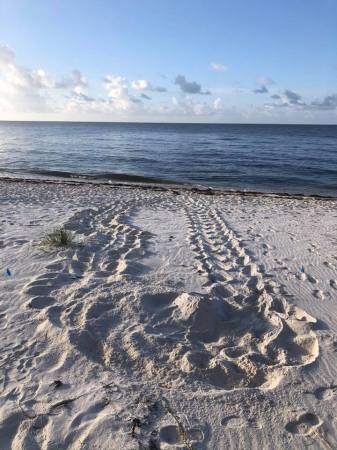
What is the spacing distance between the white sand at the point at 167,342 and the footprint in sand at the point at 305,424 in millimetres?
11

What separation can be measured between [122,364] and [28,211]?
6630mm

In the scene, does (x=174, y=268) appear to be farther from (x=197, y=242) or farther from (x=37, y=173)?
(x=37, y=173)

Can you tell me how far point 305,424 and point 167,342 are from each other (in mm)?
1475

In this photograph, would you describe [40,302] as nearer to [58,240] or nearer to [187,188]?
[58,240]

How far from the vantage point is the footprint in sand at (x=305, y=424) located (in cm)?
270

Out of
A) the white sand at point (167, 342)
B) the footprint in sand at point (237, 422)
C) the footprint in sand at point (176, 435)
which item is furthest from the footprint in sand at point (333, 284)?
the footprint in sand at point (176, 435)

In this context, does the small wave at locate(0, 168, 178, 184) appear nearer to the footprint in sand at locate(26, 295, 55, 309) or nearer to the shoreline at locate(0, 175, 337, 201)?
the shoreline at locate(0, 175, 337, 201)

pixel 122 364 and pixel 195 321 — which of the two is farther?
pixel 195 321

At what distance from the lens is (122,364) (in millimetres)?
3379

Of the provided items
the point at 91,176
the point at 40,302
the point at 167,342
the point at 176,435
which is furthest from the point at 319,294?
the point at 91,176

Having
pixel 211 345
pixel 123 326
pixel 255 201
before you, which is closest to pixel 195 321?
pixel 211 345

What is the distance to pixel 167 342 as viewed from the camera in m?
3.72

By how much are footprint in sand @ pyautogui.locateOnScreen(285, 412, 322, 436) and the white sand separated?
1 cm

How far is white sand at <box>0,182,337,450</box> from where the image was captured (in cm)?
269
